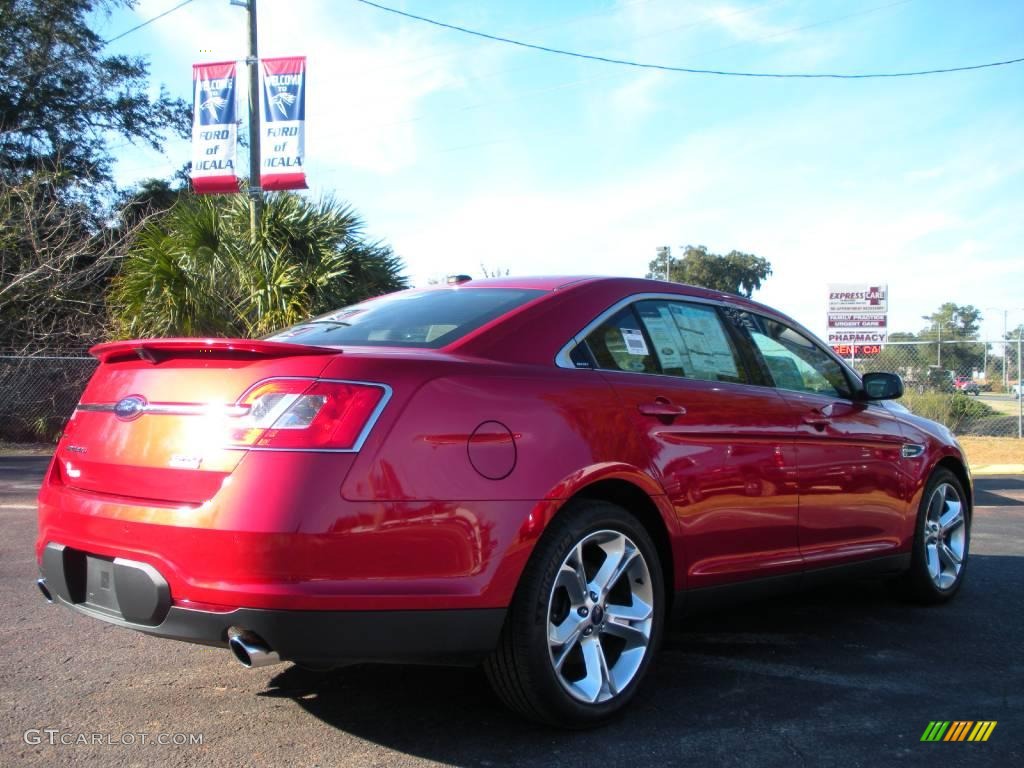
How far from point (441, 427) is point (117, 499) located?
1.08m

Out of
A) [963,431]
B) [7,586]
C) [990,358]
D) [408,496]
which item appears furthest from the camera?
[990,358]

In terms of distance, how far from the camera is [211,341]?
9.81 ft

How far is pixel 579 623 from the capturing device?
3.24 m

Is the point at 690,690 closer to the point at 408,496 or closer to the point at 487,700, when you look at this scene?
the point at 487,700

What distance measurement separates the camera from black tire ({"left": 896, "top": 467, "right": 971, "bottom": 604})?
5.12 m

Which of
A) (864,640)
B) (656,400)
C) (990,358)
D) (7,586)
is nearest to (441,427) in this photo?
(656,400)

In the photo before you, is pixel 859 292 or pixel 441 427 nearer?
pixel 441 427

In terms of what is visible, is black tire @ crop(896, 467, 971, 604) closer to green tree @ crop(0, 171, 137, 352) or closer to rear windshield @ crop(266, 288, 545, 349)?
rear windshield @ crop(266, 288, 545, 349)

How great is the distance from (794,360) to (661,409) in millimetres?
1338

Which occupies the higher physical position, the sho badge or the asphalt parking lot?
the sho badge

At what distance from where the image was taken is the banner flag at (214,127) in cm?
1361

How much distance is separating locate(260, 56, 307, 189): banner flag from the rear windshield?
10.1 metres

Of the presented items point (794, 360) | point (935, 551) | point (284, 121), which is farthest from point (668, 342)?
point (284, 121)

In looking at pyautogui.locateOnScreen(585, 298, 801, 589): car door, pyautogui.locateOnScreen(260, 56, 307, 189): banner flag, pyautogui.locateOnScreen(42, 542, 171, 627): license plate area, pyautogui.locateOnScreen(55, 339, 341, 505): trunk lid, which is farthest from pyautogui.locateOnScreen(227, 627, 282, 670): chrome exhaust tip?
pyautogui.locateOnScreen(260, 56, 307, 189): banner flag
